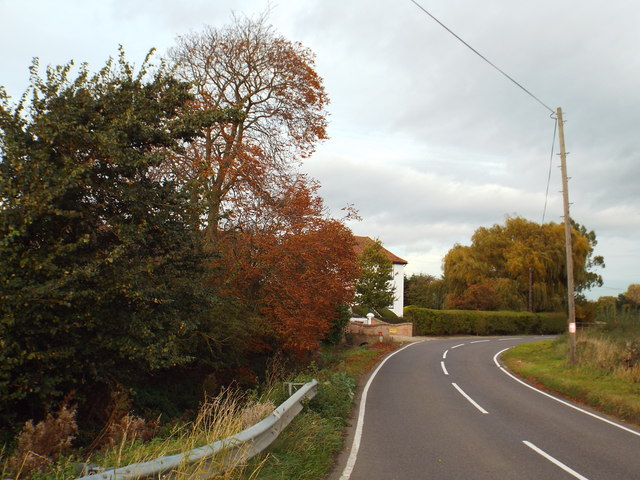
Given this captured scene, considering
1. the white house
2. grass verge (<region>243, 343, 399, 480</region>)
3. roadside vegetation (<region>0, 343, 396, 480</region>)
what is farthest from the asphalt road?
the white house

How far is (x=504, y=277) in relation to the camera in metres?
52.9

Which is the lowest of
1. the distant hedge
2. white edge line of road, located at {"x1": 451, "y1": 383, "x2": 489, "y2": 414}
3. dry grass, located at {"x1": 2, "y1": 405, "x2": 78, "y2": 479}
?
white edge line of road, located at {"x1": 451, "y1": 383, "x2": 489, "y2": 414}

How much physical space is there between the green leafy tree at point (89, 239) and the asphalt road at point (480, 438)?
12.5 feet

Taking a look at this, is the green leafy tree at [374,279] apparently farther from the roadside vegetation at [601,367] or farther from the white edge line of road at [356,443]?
the white edge line of road at [356,443]

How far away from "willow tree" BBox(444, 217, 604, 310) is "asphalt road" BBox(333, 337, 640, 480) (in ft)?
123

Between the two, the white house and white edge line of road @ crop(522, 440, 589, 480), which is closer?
white edge line of road @ crop(522, 440, 589, 480)

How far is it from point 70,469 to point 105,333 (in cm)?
460

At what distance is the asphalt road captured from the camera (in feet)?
21.4

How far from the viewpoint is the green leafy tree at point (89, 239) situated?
281 inches

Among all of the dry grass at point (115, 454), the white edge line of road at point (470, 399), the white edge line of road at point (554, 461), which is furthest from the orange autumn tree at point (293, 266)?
the dry grass at point (115, 454)

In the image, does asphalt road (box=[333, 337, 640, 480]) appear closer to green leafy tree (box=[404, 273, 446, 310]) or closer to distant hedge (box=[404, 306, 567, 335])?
distant hedge (box=[404, 306, 567, 335])

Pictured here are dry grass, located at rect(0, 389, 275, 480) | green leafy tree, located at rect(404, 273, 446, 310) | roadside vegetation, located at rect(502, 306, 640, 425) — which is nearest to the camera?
dry grass, located at rect(0, 389, 275, 480)

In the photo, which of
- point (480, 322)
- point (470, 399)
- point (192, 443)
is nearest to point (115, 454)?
point (192, 443)

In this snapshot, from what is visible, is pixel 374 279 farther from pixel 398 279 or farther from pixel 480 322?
pixel 398 279
